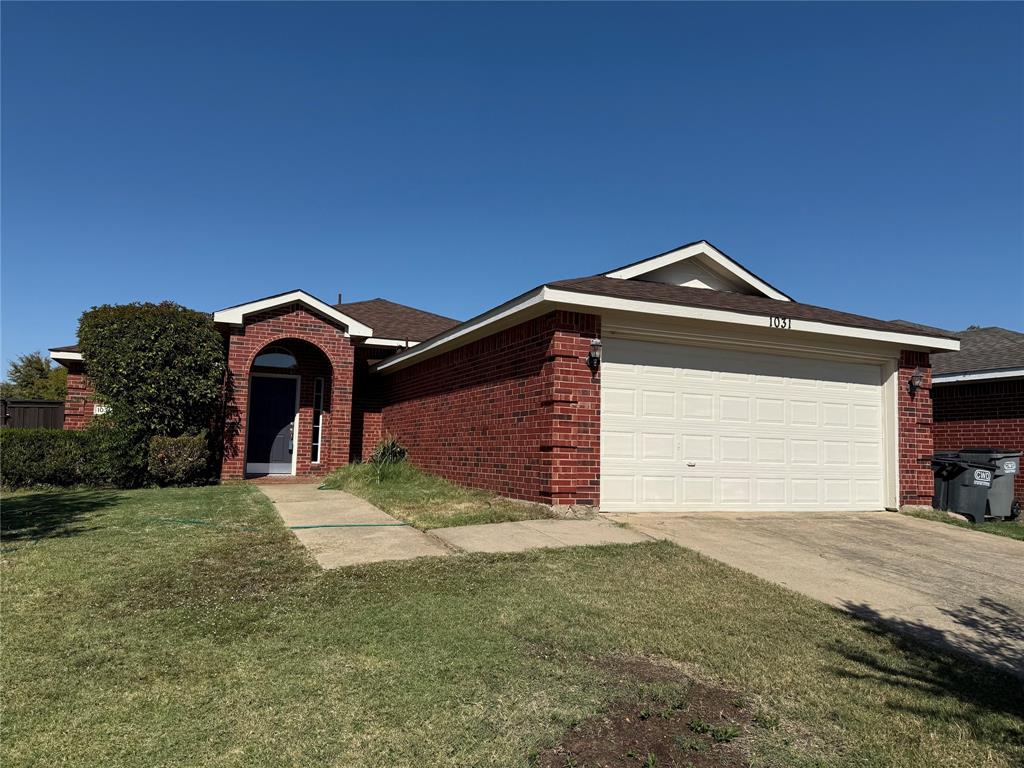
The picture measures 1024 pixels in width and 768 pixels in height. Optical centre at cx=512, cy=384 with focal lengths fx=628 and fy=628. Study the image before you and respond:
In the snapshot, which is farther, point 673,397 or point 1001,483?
point 1001,483

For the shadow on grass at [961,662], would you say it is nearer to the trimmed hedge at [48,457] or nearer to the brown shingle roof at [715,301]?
the brown shingle roof at [715,301]

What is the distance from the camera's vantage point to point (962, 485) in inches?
407

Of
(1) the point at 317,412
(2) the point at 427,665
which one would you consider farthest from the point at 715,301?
(1) the point at 317,412

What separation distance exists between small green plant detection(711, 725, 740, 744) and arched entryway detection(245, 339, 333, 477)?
13014mm

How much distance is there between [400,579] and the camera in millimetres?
5039

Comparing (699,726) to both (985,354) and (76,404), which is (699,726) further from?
(76,404)

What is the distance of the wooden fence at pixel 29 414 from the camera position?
15.7 m

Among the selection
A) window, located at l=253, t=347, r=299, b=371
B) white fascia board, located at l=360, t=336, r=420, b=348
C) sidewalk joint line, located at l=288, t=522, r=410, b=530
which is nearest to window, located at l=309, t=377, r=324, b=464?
window, located at l=253, t=347, r=299, b=371

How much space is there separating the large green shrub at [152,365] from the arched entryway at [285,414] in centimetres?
218

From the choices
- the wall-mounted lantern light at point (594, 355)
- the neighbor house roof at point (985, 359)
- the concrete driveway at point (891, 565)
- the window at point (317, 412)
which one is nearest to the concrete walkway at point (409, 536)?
the concrete driveway at point (891, 565)

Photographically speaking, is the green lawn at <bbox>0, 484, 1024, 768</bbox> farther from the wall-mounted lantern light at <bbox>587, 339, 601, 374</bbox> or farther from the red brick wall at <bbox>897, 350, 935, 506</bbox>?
the red brick wall at <bbox>897, 350, 935, 506</bbox>

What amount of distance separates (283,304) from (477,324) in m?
5.73

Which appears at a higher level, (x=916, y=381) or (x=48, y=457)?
(x=916, y=381)

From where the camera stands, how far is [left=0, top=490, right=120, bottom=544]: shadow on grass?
6.84m
